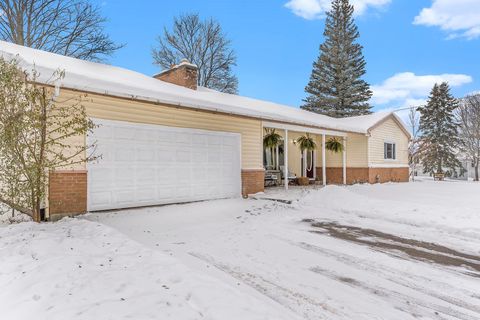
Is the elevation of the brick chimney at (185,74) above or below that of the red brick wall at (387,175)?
above

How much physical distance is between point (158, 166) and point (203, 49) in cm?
2324

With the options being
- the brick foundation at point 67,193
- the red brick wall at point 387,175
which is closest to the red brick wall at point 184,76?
the brick foundation at point 67,193

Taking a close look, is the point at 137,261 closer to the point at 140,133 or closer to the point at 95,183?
the point at 95,183

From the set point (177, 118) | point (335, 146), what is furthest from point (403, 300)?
point (335, 146)

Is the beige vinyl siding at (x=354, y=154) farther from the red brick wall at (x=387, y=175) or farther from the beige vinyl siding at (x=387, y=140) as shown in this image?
the red brick wall at (x=387, y=175)

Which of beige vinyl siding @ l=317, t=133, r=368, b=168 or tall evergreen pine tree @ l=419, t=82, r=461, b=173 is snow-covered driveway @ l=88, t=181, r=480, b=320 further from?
tall evergreen pine tree @ l=419, t=82, r=461, b=173

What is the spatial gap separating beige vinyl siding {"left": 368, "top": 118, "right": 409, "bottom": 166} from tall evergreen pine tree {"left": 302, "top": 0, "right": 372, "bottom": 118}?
14.0m

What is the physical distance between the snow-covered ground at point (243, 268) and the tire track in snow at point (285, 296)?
Answer: 12mm

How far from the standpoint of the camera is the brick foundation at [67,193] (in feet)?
22.6

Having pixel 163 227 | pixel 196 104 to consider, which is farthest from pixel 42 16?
pixel 163 227

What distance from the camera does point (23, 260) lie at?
3.87 m

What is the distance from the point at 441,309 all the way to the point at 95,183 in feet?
23.7

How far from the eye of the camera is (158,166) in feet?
28.5

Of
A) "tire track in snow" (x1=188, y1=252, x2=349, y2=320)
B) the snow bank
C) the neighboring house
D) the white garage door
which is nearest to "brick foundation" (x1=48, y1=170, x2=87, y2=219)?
the neighboring house
